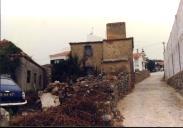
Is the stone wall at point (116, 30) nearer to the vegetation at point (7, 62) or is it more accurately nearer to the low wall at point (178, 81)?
the low wall at point (178, 81)

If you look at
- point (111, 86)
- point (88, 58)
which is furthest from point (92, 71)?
point (111, 86)

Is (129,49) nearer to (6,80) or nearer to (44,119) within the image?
(6,80)

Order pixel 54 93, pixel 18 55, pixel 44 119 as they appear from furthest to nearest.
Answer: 1. pixel 18 55
2. pixel 54 93
3. pixel 44 119

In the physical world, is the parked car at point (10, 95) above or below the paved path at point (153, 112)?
above

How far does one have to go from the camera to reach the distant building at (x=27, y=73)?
2828 centimetres

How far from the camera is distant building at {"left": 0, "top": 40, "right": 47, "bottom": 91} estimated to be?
2828 cm

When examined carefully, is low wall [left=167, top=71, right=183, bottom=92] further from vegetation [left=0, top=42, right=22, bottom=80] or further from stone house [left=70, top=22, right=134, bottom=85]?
vegetation [left=0, top=42, right=22, bottom=80]

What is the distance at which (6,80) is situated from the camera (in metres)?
18.4

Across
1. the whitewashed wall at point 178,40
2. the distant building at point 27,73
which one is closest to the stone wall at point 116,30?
the distant building at point 27,73

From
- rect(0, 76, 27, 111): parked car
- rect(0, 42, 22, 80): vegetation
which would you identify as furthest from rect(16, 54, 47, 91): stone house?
rect(0, 76, 27, 111): parked car

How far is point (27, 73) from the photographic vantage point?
100ft

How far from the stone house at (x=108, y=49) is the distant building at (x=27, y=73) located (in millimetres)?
6283

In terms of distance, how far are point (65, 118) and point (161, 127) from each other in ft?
10.8

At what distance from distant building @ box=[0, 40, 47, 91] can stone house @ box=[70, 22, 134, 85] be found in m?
6.28
